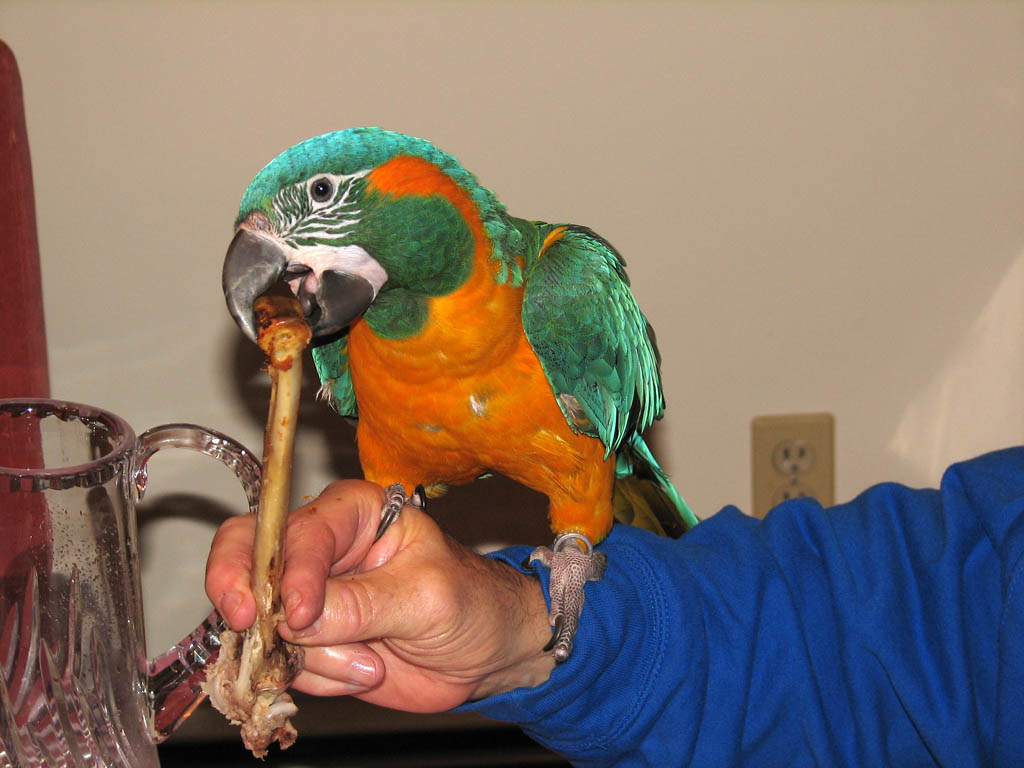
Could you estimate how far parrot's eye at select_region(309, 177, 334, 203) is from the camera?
0.76 metres

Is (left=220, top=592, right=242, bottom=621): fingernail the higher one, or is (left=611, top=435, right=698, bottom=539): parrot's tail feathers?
(left=220, top=592, right=242, bottom=621): fingernail

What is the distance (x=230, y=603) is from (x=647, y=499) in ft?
2.26

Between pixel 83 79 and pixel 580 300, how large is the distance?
84cm

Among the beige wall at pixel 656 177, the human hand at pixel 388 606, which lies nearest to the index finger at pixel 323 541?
the human hand at pixel 388 606

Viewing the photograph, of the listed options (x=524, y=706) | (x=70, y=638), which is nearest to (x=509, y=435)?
(x=524, y=706)

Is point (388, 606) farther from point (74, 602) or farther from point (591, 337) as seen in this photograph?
point (591, 337)

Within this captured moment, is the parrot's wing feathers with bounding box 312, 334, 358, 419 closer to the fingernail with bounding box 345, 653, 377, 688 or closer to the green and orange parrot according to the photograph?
the green and orange parrot

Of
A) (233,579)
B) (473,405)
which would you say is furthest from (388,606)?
(473,405)

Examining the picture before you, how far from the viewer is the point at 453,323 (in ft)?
2.93

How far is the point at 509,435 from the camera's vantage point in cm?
95

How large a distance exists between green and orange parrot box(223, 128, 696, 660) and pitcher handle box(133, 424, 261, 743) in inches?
4.2

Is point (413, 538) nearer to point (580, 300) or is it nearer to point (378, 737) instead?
point (580, 300)

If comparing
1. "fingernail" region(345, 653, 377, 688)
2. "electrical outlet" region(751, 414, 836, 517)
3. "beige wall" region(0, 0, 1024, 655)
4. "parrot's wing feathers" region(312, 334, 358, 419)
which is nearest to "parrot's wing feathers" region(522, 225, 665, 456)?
"parrot's wing feathers" region(312, 334, 358, 419)

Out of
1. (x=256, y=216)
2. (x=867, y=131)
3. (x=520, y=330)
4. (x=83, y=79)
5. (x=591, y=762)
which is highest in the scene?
(x=83, y=79)
